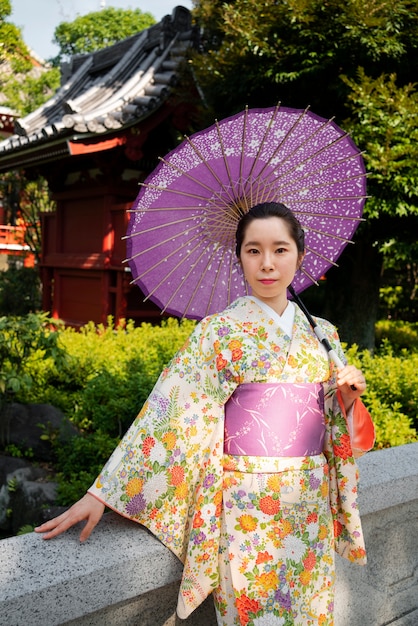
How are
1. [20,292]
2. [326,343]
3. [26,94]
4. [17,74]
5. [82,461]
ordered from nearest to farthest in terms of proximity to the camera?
[326,343], [82,461], [20,292], [17,74], [26,94]

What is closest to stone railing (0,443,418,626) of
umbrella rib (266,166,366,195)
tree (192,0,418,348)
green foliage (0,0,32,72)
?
umbrella rib (266,166,366,195)

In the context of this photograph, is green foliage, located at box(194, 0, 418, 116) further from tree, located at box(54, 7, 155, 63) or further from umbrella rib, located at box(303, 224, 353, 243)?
tree, located at box(54, 7, 155, 63)

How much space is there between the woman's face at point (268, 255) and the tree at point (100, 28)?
29959 mm

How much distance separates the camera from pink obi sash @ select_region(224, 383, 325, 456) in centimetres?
170

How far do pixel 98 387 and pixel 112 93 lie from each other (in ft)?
18.6

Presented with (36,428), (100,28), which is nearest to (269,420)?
(36,428)

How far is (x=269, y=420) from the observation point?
5.58 ft

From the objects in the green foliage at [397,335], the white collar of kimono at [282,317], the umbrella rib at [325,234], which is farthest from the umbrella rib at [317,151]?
the green foliage at [397,335]

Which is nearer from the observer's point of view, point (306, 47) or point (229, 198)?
point (229, 198)

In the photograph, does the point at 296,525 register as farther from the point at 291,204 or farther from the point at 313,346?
the point at 291,204

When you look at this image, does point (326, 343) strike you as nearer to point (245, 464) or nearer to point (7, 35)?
point (245, 464)

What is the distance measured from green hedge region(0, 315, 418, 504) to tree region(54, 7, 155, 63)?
2707cm

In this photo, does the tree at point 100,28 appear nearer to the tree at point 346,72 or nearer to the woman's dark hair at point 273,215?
the tree at point 346,72

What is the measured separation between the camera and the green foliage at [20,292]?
968 centimetres
